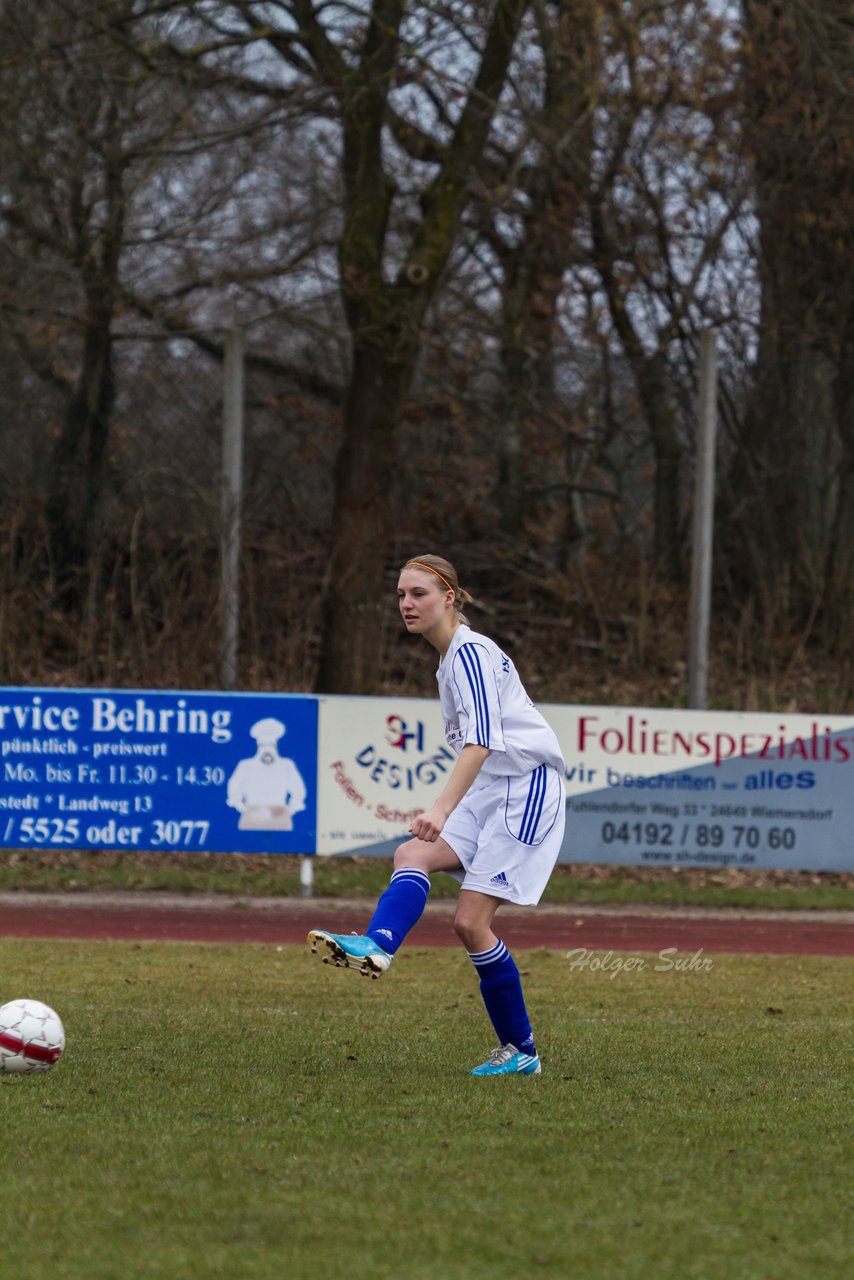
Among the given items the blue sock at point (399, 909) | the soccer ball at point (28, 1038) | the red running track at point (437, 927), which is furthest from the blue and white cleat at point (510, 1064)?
the red running track at point (437, 927)

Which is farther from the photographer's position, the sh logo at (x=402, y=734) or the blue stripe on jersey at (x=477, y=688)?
the sh logo at (x=402, y=734)

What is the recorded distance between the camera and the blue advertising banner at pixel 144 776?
41.8 ft

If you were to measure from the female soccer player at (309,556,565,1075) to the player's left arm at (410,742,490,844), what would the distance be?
11 millimetres

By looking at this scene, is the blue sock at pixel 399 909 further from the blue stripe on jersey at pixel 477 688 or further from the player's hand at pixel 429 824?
the blue stripe on jersey at pixel 477 688

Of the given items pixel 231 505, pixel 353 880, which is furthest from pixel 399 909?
pixel 231 505

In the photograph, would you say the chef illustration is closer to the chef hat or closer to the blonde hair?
the chef hat

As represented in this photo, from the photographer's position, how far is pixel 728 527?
16281 mm

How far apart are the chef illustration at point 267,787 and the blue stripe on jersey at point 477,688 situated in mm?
6954

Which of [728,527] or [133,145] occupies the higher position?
[133,145]

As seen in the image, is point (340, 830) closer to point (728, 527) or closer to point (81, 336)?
point (728, 527)

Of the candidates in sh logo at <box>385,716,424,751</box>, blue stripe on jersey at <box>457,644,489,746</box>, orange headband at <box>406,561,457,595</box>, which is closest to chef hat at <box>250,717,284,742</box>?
sh logo at <box>385,716,424,751</box>

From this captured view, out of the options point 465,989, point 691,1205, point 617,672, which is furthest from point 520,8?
point 691,1205

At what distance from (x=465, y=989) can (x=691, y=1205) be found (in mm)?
4418

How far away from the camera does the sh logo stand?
42.8 ft
